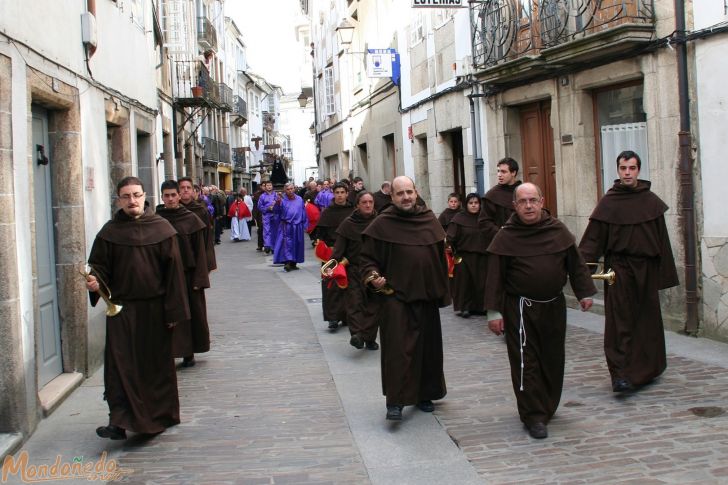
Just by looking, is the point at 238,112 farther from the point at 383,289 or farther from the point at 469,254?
the point at 383,289

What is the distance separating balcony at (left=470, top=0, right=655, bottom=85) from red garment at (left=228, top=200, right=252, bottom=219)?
14524 mm

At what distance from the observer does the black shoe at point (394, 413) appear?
20.3ft

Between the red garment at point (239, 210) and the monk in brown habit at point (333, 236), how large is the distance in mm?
15977

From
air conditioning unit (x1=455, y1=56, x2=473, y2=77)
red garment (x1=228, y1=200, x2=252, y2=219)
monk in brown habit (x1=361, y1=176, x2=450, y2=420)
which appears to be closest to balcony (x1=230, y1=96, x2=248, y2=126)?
red garment (x1=228, y1=200, x2=252, y2=219)

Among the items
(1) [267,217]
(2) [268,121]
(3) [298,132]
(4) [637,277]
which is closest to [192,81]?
(1) [267,217]

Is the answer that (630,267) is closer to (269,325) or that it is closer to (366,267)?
(366,267)

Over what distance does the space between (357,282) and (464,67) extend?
6.85m

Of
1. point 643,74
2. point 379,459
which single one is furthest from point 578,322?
point 379,459

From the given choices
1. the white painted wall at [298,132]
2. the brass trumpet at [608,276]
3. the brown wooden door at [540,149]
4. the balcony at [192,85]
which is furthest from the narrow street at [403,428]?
the white painted wall at [298,132]

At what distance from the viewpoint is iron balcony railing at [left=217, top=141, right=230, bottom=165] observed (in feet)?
143

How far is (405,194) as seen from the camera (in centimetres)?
649

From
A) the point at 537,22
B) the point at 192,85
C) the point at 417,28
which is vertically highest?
the point at 192,85

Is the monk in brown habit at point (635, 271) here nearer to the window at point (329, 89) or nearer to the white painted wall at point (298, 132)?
the window at point (329, 89)

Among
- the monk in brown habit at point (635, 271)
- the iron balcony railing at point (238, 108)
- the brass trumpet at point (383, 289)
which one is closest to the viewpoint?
the brass trumpet at point (383, 289)
